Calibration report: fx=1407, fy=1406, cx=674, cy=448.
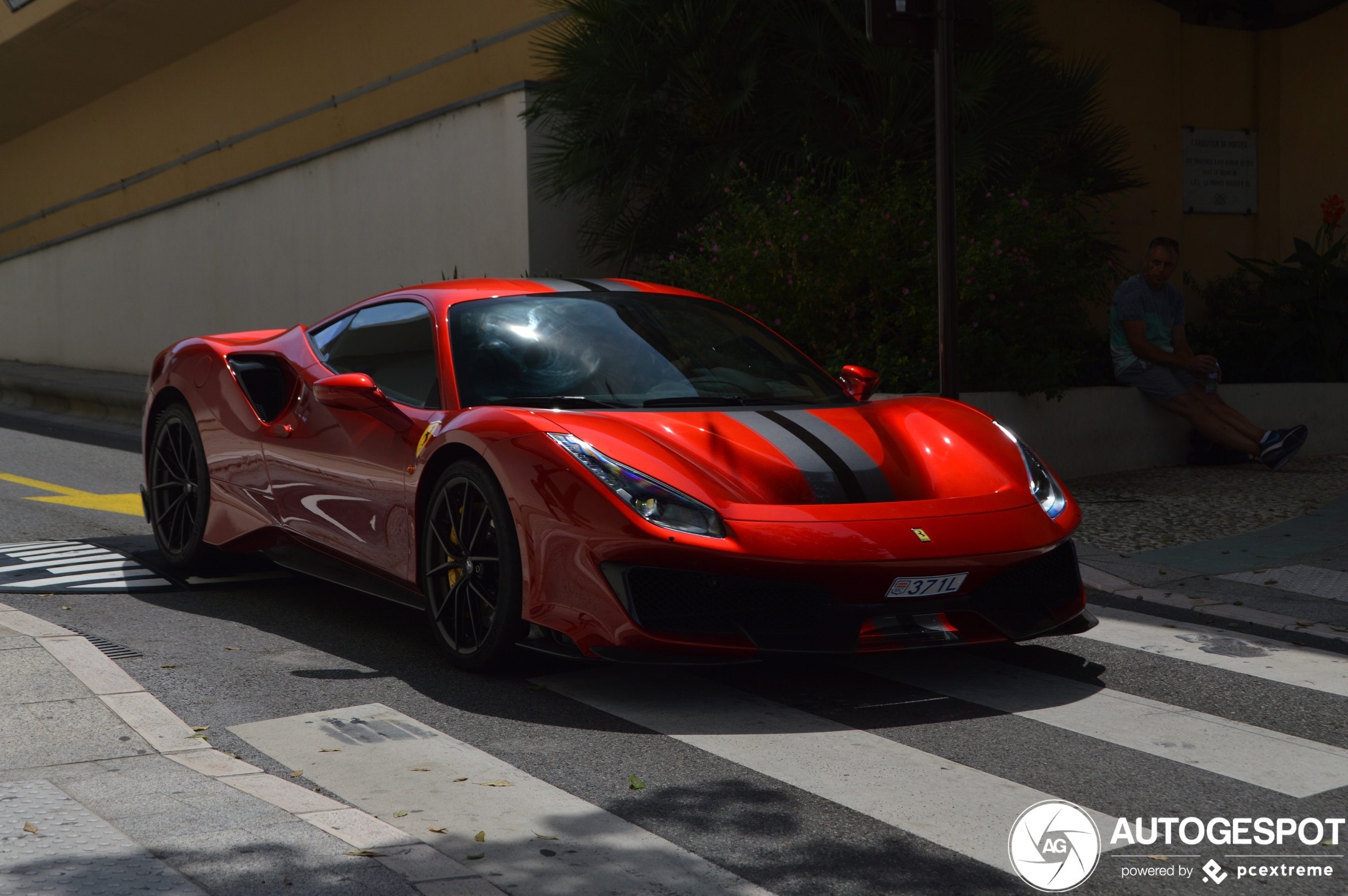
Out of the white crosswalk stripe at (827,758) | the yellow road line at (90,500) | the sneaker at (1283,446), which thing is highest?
the sneaker at (1283,446)

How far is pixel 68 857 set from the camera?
2941 mm

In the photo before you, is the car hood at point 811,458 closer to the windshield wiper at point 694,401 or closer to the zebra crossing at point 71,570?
the windshield wiper at point 694,401

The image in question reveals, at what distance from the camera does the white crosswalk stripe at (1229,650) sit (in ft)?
15.8

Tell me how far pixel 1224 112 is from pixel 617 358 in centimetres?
1246

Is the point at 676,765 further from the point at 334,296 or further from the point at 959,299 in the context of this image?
the point at 334,296

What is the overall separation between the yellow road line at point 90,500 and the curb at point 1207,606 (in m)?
5.49

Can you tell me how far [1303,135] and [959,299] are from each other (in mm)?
8290

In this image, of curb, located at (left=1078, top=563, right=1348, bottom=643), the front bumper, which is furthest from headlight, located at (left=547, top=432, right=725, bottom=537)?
curb, located at (left=1078, top=563, right=1348, bottom=643)

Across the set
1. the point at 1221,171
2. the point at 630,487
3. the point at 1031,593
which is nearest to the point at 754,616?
the point at 630,487

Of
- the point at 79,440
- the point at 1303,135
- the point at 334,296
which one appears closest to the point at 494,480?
the point at 79,440

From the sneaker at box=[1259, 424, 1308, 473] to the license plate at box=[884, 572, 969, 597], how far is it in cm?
619

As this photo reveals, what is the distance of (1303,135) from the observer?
1535cm

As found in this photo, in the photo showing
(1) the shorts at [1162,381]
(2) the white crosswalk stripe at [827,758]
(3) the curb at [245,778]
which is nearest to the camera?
(3) the curb at [245,778]

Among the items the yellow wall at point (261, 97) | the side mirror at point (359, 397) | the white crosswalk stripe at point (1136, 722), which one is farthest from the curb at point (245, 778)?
the yellow wall at point (261, 97)
